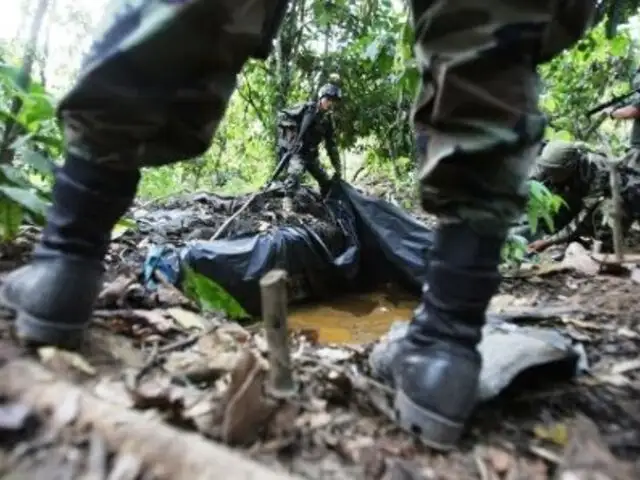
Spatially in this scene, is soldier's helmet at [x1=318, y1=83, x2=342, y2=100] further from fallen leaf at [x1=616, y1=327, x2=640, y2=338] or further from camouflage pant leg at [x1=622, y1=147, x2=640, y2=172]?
fallen leaf at [x1=616, y1=327, x2=640, y2=338]

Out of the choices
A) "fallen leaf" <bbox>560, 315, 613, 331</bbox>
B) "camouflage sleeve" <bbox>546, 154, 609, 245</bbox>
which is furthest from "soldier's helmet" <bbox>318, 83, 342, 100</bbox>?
"fallen leaf" <bbox>560, 315, 613, 331</bbox>

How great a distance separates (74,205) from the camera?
0.88 meters

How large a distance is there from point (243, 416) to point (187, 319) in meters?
0.51

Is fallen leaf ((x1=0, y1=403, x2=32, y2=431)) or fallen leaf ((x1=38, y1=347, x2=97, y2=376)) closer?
fallen leaf ((x1=0, y1=403, x2=32, y2=431))

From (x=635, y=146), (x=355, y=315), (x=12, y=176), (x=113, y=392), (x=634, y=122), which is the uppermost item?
(x=634, y=122)

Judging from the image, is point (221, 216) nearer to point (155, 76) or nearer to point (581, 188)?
point (581, 188)

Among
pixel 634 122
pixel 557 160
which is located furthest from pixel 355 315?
pixel 634 122

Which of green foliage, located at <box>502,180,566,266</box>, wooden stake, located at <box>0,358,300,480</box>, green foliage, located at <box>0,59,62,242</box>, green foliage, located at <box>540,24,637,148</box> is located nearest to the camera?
wooden stake, located at <box>0,358,300,480</box>

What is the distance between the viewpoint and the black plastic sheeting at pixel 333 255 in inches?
127

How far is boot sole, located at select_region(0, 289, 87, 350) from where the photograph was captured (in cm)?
84

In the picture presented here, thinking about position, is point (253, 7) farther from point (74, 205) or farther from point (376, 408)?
point (376, 408)

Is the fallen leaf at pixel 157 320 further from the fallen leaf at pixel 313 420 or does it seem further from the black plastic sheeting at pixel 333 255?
the black plastic sheeting at pixel 333 255

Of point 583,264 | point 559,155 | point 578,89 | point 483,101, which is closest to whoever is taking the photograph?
point 483,101

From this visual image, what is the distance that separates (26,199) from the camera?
1.33 metres
